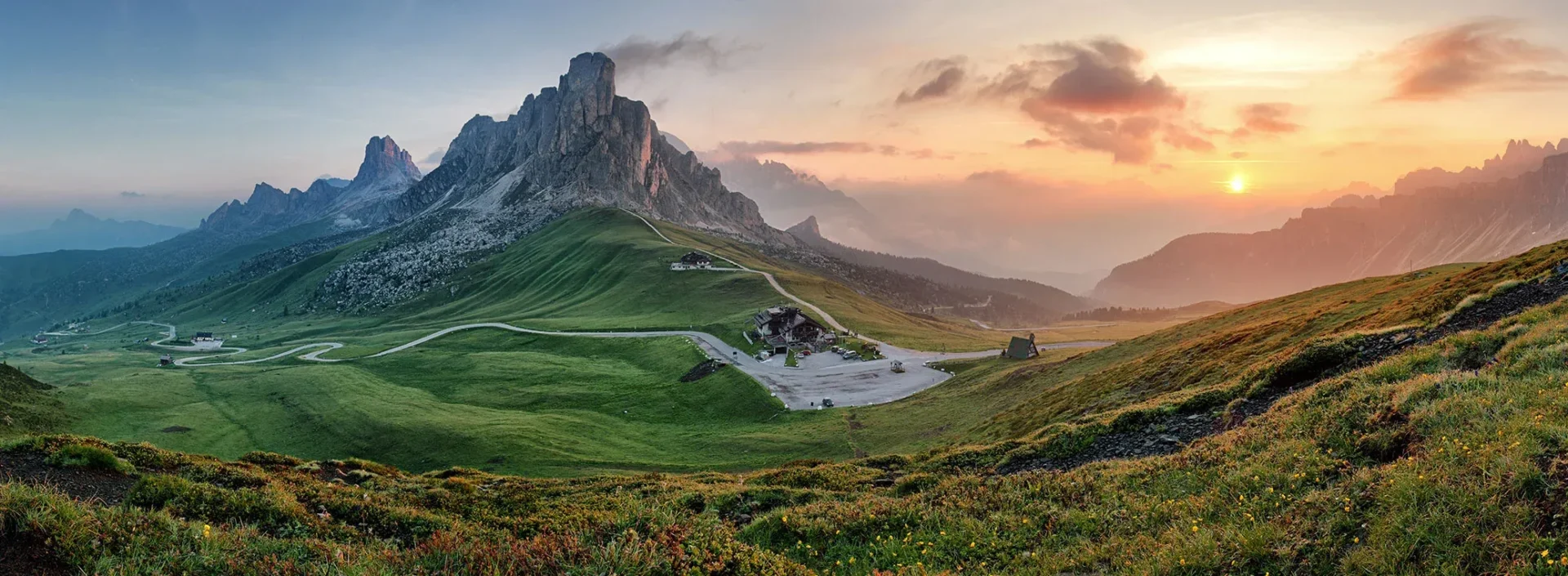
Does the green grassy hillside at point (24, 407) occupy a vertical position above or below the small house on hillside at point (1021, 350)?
above

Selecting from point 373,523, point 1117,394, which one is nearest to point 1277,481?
point 373,523

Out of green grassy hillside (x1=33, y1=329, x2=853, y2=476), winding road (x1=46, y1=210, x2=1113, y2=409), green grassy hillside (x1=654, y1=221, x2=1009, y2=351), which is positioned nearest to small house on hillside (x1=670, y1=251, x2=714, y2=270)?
green grassy hillside (x1=654, y1=221, x2=1009, y2=351)

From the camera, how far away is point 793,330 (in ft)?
331

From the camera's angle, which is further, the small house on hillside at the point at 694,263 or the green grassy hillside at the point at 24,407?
the small house on hillside at the point at 694,263

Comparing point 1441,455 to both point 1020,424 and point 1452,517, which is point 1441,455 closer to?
point 1452,517

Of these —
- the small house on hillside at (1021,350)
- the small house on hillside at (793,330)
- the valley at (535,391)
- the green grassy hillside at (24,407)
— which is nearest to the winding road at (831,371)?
the valley at (535,391)

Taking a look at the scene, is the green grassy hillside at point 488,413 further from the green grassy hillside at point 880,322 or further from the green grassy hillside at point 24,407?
the green grassy hillside at point 880,322

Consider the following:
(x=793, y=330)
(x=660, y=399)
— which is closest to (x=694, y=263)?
(x=793, y=330)

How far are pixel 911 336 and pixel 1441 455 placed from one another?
344ft

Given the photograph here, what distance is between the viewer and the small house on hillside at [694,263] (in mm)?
178250

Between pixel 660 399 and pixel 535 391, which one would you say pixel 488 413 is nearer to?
pixel 535 391

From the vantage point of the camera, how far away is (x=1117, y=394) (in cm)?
3684

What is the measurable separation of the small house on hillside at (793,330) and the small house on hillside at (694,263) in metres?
78.7

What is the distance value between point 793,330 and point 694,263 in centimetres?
8476
